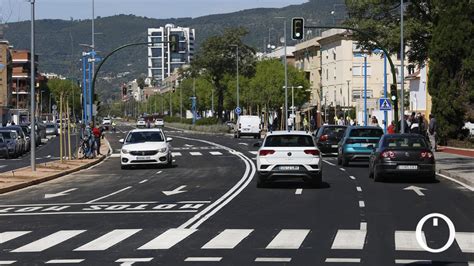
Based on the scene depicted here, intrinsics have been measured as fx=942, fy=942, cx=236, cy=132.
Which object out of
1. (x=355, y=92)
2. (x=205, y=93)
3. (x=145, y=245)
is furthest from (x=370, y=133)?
(x=205, y=93)

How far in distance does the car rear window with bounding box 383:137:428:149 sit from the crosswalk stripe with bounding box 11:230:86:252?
48.1 ft

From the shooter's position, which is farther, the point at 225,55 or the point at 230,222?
the point at 225,55

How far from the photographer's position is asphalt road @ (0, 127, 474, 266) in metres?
13.1

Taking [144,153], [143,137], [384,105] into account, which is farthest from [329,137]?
[144,153]

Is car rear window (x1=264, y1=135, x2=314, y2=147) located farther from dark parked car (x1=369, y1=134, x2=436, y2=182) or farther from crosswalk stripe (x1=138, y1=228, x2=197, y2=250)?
crosswalk stripe (x1=138, y1=228, x2=197, y2=250)

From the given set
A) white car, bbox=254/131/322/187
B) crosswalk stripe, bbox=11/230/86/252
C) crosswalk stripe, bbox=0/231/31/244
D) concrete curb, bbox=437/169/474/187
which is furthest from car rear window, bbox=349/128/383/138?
crosswalk stripe, bbox=0/231/31/244

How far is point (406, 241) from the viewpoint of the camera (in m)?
14.6

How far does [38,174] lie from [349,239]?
20.1 meters

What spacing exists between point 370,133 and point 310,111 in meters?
83.4

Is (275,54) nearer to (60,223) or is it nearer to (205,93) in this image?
(205,93)

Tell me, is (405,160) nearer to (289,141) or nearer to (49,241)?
(289,141)

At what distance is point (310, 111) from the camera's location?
398 feet

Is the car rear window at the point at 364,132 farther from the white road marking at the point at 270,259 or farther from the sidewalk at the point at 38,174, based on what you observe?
the white road marking at the point at 270,259

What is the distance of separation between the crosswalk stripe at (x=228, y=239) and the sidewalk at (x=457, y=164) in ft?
41.9
